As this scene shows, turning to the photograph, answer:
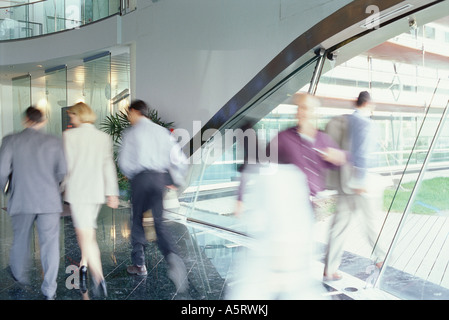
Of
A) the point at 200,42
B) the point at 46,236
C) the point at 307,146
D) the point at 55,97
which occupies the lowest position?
the point at 46,236

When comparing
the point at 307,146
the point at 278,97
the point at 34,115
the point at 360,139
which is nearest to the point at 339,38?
the point at 278,97

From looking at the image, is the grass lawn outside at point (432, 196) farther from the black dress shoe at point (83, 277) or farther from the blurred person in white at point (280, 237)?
the black dress shoe at point (83, 277)

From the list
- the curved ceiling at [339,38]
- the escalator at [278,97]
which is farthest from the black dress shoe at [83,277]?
the curved ceiling at [339,38]

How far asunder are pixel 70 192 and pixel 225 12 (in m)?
4.99

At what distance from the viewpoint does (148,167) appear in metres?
3.78

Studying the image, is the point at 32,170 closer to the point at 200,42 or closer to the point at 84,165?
the point at 84,165

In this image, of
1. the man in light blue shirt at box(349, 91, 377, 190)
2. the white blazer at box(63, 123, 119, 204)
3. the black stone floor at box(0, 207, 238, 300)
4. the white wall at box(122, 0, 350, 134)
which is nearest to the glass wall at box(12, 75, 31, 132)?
the white wall at box(122, 0, 350, 134)

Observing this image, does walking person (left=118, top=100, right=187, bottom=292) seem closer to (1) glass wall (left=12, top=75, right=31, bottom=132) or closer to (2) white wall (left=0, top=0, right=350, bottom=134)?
(2) white wall (left=0, top=0, right=350, bottom=134)

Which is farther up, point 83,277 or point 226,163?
point 226,163

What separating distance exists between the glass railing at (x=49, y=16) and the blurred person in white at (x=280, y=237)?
933cm

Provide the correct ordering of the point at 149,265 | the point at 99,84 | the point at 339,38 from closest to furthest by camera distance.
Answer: the point at 149,265 < the point at 339,38 < the point at 99,84

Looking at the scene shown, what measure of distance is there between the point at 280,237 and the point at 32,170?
2.08 meters

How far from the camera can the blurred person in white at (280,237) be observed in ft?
8.31
